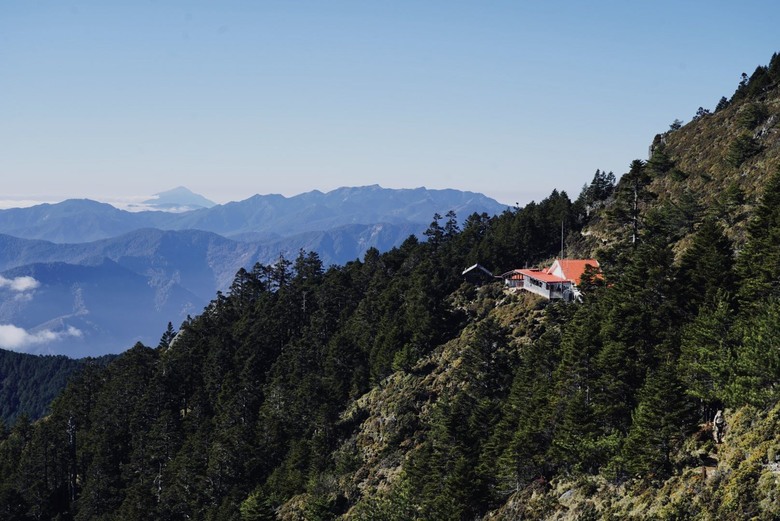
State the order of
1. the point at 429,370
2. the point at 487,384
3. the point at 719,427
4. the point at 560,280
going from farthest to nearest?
1. the point at 429,370
2. the point at 560,280
3. the point at 487,384
4. the point at 719,427

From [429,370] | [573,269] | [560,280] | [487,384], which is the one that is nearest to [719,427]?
[487,384]

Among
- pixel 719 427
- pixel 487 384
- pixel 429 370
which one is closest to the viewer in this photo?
pixel 719 427

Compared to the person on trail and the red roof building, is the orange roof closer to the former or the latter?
the red roof building

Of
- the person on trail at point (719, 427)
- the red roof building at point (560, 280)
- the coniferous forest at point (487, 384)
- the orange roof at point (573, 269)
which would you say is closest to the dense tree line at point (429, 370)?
the coniferous forest at point (487, 384)

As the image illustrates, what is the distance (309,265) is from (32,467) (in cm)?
5592

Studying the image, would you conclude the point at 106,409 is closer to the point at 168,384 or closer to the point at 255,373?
the point at 168,384

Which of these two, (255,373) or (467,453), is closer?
(467,453)

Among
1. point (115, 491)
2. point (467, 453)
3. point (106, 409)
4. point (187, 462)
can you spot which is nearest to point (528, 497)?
point (467, 453)

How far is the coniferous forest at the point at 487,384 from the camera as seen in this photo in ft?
105

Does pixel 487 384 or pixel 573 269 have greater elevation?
pixel 573 269

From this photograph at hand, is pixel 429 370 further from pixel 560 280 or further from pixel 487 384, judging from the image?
pixel 560 280

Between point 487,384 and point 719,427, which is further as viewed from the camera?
point 487,384

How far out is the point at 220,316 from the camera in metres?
116

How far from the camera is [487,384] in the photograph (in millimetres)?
55219
